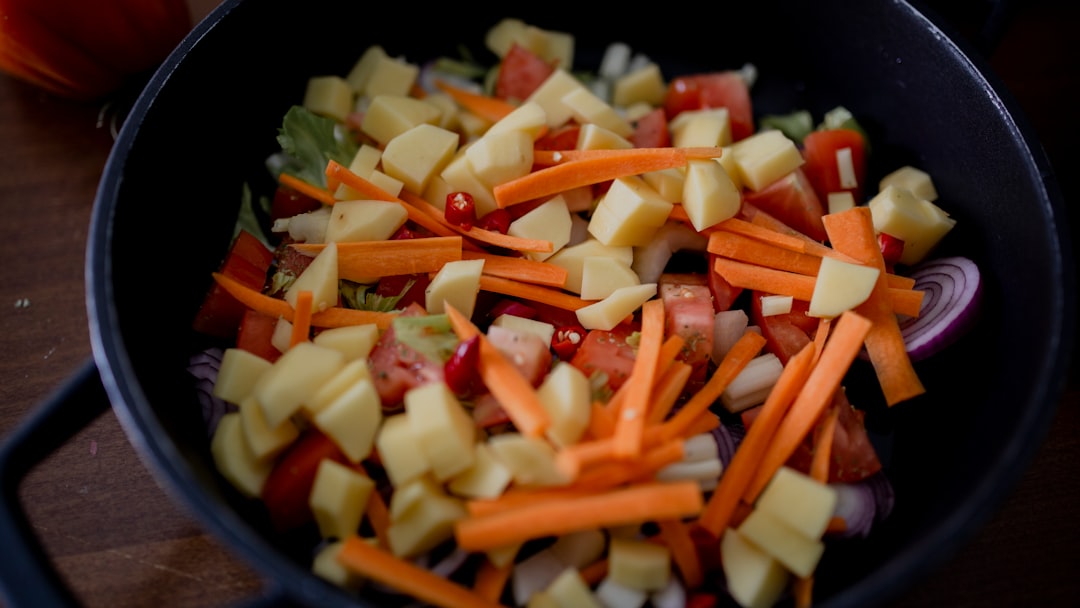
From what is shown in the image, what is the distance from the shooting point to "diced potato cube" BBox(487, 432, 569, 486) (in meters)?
1.48

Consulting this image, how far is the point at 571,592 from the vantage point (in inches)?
57.4

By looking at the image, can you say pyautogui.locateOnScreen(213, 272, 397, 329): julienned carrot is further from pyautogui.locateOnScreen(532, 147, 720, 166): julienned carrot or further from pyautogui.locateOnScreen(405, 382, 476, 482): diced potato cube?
pyautogui.locateOnScreen(532, 147, 720, 166): julienned carrot

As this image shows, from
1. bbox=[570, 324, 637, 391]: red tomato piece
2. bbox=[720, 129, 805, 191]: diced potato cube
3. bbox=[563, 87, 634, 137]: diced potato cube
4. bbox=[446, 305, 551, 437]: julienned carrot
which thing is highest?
bbox=[563, 87, 634, 137]: diced potato cube

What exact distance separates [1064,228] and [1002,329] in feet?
0.89

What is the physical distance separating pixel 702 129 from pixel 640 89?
0.96 feet

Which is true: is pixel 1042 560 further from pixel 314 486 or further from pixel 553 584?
pixel 314 486

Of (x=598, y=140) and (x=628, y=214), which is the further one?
(x=598, y=140)

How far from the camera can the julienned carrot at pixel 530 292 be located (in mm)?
1843

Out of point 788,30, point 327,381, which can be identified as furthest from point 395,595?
point 788,30

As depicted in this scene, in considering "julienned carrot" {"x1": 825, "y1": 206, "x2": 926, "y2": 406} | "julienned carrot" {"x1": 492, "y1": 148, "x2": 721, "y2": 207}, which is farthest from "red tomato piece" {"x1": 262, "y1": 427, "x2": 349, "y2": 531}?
"julienned carrot" {"x1": 825, "y1": 206, "x2": 926, "y2": 406}

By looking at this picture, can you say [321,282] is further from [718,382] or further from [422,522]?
[718,382]

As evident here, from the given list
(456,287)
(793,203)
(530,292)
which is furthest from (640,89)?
(456,287)

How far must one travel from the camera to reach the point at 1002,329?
1726mm

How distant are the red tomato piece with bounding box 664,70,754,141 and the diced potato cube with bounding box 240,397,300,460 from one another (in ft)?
4.57
